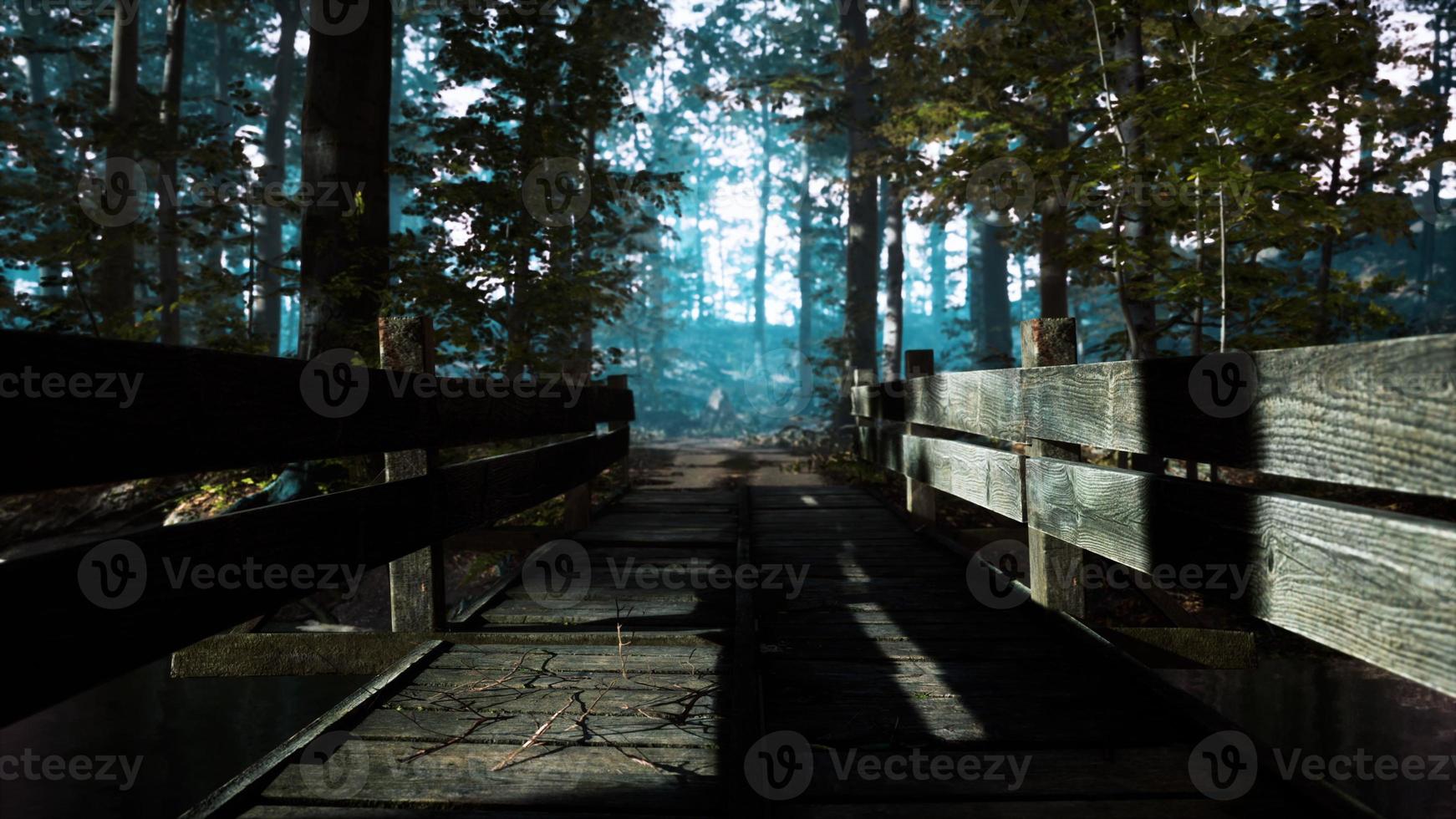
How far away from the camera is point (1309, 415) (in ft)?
6.34

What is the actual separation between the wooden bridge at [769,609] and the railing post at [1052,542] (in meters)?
0.01

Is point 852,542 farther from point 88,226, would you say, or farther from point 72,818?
point 88,226

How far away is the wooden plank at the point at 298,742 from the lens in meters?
2.14

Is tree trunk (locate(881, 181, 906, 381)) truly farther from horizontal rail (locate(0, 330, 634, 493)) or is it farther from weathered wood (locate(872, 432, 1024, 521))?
horizontal rail (locate(0, 330, 634, 493))

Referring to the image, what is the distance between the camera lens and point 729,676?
10.6ft

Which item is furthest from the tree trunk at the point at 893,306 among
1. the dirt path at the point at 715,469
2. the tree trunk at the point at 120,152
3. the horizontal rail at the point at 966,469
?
the tree trunk at the point at 120,152

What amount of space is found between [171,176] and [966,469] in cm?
1571

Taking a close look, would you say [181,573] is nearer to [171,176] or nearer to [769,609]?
[769,609]

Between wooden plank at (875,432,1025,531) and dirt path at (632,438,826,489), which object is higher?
wooden plank at (875,432,1025,531)

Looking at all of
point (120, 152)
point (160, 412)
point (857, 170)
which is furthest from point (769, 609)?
point (120, 152)

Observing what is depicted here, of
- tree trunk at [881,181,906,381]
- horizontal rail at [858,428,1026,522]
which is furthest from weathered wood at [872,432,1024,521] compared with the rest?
tree trunk at [881,181,906,381]

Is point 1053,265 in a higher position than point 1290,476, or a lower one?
higher

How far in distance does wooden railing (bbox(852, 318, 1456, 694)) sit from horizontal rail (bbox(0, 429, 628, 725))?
8.85 feet

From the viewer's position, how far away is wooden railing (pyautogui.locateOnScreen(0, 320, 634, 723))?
1566mm
